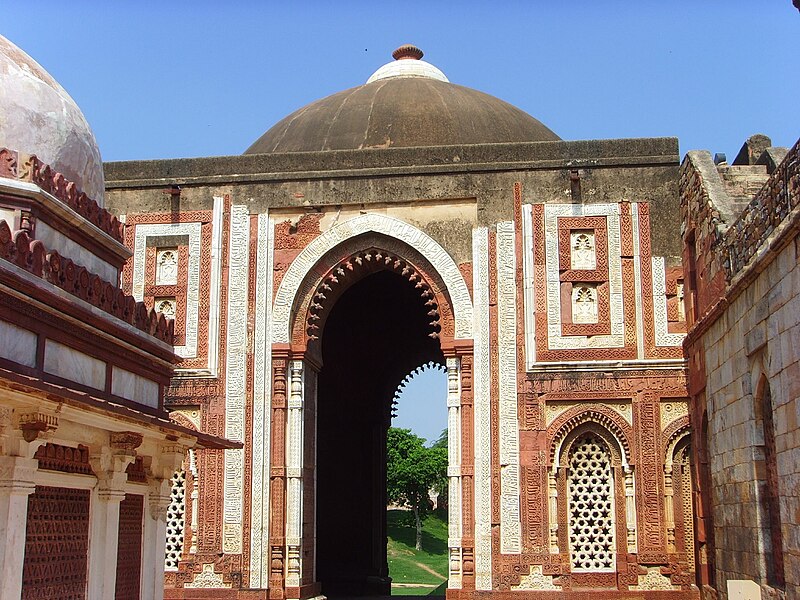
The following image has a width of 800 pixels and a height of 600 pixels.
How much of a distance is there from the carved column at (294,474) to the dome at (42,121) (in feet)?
17.6

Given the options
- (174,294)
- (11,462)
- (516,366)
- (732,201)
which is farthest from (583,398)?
(11,462)

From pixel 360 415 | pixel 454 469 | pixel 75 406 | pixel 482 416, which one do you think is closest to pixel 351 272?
pixel 482 416

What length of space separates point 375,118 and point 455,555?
6.89m

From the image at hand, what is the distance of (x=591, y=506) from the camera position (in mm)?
13578

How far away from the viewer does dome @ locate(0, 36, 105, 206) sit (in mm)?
8625

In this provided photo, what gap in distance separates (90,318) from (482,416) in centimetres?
663

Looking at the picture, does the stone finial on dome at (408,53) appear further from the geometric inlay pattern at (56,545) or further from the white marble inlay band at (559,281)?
the geometric inlay pattern at (56,545)

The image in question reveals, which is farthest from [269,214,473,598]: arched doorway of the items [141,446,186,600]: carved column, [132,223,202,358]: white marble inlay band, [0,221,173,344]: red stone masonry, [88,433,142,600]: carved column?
[88,433,142,600]: carved column

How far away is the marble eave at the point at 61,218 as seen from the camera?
26.1ft

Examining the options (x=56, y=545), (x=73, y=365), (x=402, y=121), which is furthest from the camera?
(x=402, y=121)

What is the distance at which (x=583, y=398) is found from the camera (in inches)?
535

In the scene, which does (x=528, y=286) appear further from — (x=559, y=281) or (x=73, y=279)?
(x=73, y=279)

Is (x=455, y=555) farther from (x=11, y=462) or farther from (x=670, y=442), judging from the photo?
(x=11, y=462)

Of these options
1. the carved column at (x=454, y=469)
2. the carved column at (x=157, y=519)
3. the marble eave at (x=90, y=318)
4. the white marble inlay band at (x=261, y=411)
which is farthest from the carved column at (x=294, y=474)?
the marble eave at (x=90, y=318)
